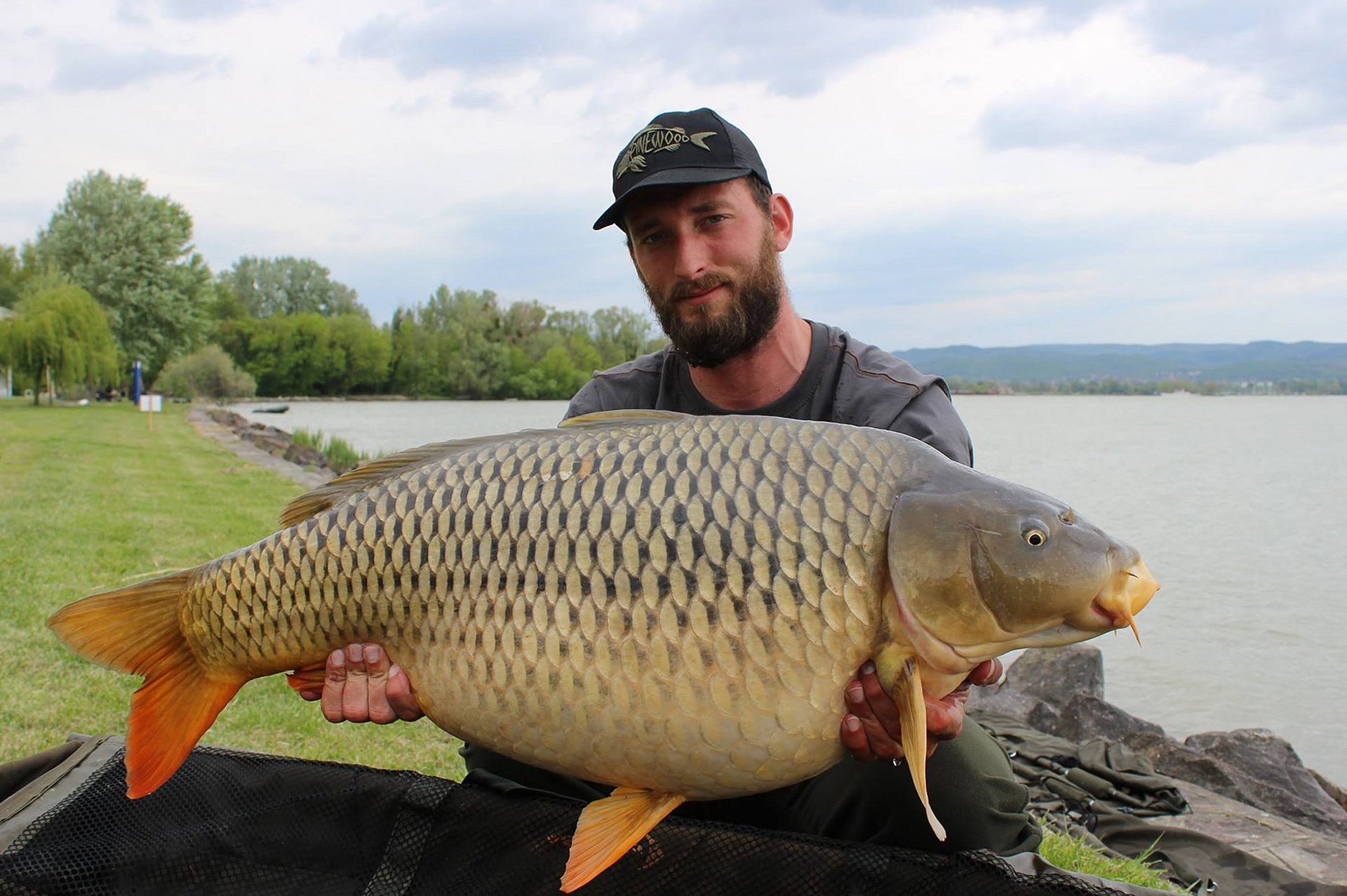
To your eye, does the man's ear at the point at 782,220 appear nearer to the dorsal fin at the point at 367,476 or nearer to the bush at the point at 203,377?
the dorsal fin at the point at 367,476

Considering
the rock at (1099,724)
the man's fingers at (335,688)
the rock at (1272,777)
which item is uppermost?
the man's fingers at (335,688)


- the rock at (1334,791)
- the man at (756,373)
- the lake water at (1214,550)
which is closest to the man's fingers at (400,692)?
the man at (756,373)

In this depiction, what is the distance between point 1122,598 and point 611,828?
0.64m

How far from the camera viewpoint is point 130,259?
25.4 meters

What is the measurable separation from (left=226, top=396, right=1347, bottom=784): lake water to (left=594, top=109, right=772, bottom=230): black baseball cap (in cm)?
374

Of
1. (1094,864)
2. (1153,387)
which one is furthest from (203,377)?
(1153,387)

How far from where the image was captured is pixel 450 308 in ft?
158

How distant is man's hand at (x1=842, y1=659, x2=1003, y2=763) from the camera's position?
1082mm

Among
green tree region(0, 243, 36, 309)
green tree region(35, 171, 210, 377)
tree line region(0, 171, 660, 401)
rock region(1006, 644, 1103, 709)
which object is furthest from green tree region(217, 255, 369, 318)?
rock region(1006, 644, 1103, 709)

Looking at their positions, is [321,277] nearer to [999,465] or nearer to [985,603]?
[999,465]

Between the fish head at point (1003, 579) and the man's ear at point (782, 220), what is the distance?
1040 mm

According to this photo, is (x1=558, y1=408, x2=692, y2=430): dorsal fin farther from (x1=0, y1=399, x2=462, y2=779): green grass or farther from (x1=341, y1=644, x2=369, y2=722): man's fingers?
(x1=0, y1=399, x2=462, y2=779): green grass

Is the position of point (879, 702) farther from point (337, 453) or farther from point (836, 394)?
point (337, 453)

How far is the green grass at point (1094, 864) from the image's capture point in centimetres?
184
